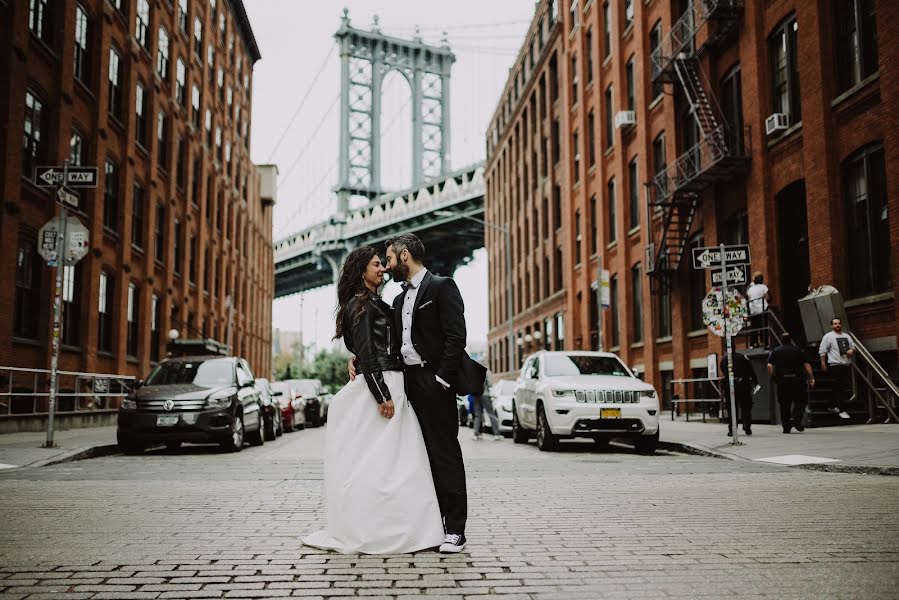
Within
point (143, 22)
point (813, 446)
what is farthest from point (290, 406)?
point (143, 22)

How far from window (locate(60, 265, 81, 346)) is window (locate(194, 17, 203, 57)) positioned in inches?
722

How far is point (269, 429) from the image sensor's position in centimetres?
1931

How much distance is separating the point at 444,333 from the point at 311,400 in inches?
933

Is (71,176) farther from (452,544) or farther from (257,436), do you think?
(452,544)

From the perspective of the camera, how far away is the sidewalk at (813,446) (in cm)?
1048

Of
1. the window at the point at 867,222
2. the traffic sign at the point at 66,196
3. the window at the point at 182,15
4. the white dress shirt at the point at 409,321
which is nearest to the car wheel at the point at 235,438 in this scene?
the traffic sign at the point at 66,196

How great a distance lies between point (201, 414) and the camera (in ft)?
47.6

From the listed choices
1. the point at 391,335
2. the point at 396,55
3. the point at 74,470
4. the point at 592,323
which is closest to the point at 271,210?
the point at 592,323

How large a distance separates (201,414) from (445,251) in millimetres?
68497

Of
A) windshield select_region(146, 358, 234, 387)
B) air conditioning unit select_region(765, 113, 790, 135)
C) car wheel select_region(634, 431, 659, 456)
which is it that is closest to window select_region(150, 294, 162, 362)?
windshield select_region(146, 358, 234, 387)

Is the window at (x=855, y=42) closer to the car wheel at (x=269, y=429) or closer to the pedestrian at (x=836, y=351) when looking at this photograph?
the pedestrian at (x=836, y=351)

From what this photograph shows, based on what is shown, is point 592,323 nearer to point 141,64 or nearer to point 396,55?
point 141,64

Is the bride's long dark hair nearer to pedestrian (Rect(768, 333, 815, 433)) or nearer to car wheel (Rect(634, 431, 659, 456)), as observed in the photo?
car wheel (Rect(634, 431, 659, 456))

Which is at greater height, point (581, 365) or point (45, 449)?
point (581, 365)
